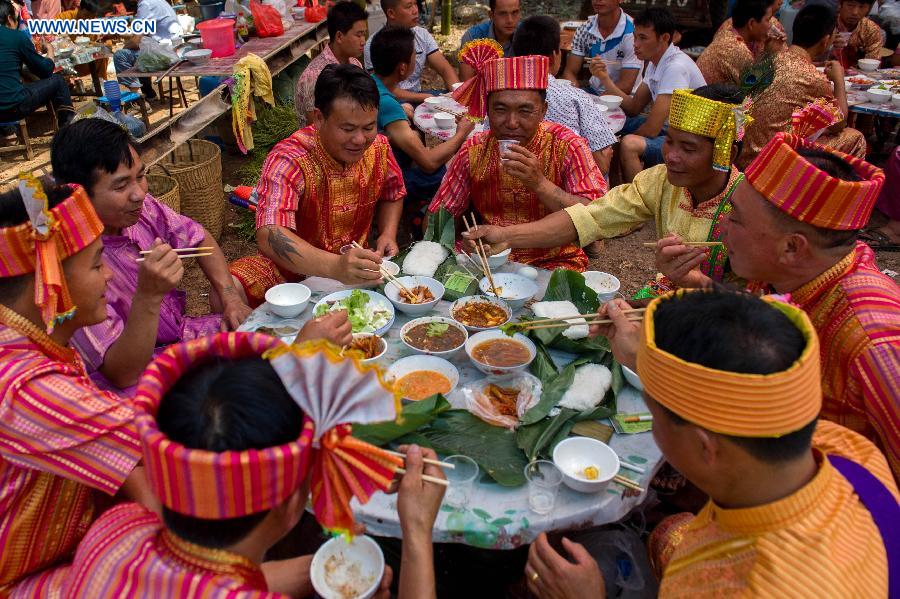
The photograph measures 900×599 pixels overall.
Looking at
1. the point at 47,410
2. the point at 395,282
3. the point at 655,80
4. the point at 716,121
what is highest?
the point at 716,121

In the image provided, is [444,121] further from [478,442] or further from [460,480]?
[460,480]

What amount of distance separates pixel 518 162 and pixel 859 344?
2313 mm

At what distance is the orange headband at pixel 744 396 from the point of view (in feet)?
5.15

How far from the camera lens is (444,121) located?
6.48m

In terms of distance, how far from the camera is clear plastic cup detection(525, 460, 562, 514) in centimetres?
221

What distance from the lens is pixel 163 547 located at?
1.66 meters

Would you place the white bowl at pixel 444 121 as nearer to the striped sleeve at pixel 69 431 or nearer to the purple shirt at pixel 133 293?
the purple shirt at pixel 133 293

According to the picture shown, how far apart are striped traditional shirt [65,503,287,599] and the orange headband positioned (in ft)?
4.04

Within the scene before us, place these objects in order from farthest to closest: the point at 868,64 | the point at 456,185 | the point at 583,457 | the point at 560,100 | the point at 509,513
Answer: the point at 868,64
the point at 560,100
the point at 456,185
the point at 583,457
the point at 509,513

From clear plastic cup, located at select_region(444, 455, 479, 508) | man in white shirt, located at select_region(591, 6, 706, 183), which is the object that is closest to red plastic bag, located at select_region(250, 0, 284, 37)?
man in white shirt, located at select_region(591, 6, 706, 183)

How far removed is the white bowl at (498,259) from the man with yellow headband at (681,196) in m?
0.05

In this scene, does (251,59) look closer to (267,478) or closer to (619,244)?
(619,244)

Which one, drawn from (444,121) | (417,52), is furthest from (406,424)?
(417,52)

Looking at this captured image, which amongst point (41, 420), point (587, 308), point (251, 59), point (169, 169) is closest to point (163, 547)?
point (41, 420)
